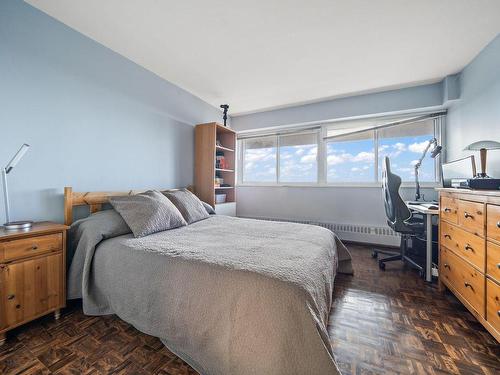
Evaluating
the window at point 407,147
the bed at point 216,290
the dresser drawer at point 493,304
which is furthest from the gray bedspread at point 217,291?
the window at point 407,147

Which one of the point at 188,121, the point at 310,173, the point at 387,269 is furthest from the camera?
the point at 310,173

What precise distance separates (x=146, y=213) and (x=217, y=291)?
1.16 m

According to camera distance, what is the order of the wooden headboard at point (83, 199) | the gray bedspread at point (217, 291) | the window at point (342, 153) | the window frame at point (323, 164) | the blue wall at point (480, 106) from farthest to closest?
the window at point (342, 153)
the window frame at point (323, 164)
the blue wall at point (480, 106)
the wooden headboard at point (83, 199)
the gray bedspread at point (217, 291)

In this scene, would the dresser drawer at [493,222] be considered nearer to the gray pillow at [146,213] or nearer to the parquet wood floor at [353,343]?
the parquet wood floor at [353,343]

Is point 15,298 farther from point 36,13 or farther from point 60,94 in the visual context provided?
point 36,13

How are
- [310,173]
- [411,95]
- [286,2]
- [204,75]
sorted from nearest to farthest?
[286,2] → [204,75] → [411,95] → [310,173]

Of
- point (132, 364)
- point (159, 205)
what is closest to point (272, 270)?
point (132, 364)

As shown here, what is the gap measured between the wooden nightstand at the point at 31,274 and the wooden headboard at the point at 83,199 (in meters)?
0.24

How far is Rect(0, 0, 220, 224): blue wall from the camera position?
168 centimetres

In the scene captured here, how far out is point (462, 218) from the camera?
5.59 ft

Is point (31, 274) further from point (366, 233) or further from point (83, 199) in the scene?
point (366, 233)

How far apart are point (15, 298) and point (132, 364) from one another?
919 millimetres

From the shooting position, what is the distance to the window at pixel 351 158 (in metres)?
3.60

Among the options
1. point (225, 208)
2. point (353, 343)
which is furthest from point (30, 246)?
point (225, 208)
